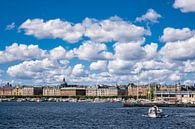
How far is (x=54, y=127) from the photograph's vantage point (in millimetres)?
65250

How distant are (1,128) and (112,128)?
45.4 feet

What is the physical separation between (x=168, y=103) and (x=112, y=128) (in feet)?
308

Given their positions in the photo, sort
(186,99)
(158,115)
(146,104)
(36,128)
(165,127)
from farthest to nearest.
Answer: (186,99) < (146,104) < (158,115) < (165,127) < (36,128)

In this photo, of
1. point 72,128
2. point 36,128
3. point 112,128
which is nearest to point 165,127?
point 112,128

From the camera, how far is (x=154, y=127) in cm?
6700

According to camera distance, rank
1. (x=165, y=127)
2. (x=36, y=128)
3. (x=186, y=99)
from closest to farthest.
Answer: (x=36, y=128) < (x=165, y=127) < (x=186, y=99)

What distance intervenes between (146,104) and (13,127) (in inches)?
3580

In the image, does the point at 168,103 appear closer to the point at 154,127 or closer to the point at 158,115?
the point at 158,115

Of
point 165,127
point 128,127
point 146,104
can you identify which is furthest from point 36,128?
point 146,104

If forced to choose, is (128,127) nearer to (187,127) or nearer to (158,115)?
(187,127)

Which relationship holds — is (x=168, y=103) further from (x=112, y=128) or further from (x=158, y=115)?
(x=112, y=128)

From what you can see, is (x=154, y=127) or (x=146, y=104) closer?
(x=154, y=127)

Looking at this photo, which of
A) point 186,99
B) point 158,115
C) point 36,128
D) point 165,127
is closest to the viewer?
point 36,128

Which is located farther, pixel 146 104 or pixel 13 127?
pixel 146 104
